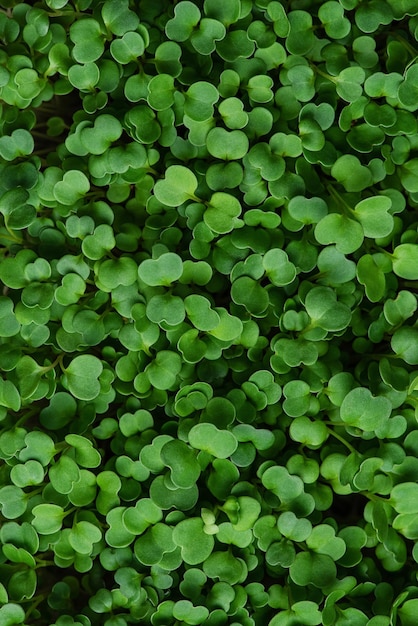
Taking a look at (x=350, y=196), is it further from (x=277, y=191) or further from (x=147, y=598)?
(x=147, y=598)

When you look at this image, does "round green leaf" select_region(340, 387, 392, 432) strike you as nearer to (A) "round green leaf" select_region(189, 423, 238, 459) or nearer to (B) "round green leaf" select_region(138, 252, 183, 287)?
(A) "round green leaf" select_region(189, 423, 238, 459)

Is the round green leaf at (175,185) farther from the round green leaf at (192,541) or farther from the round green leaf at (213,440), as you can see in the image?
the round green leaf at (192,541)

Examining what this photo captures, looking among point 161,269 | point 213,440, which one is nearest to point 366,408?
point 213,440

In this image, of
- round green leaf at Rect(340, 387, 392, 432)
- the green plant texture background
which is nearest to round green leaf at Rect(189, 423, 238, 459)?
the green plant texture background

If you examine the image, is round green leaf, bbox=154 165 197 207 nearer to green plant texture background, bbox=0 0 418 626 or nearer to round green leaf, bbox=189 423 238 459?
green plant texture background, bbox=0 0 418 626

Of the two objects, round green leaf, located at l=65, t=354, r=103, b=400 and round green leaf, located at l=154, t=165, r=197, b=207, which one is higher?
round green leaf, located at l=154, t=165, r=197, b=207

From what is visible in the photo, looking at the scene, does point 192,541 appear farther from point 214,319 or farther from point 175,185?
point 175,185

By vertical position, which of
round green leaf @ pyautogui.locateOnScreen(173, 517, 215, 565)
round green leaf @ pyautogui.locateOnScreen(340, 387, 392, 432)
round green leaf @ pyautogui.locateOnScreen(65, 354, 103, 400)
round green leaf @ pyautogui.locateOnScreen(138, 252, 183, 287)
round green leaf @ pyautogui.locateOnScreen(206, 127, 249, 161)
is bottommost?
round green leaf @ pyautogui.locateOnScreen(173, 517, 215, 565)

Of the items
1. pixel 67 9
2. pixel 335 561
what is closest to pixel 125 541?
pixel 335 561
